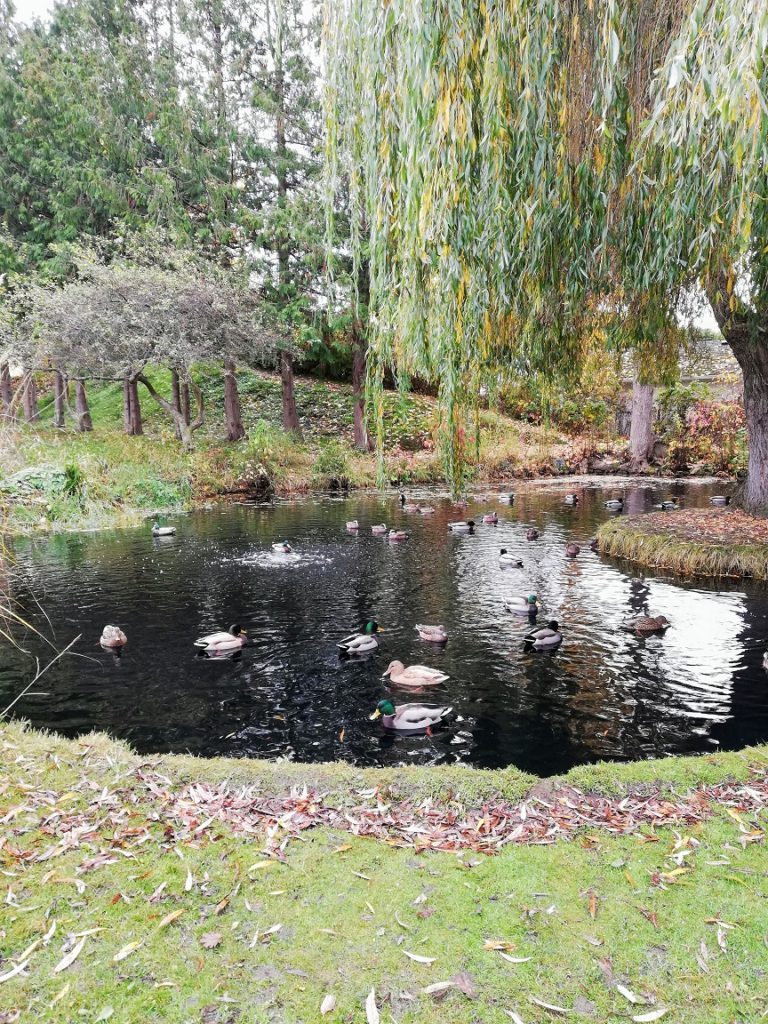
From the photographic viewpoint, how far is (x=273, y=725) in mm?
6008

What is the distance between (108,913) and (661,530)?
36.6ft

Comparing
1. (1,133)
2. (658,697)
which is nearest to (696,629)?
(658,697)

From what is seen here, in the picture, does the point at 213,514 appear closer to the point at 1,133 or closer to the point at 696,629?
the point at 696,629

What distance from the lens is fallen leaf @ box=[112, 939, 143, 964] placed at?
278 centimetres

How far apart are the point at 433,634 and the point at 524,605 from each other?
1.76m

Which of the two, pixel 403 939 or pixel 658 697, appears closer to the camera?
pixel 403 939

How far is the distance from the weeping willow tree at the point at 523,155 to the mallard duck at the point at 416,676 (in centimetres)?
261

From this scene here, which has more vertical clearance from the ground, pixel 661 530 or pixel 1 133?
pixel 1 133

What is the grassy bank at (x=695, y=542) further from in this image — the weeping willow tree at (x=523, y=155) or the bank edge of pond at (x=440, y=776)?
the weeping willow tree at (x=523, y=155)

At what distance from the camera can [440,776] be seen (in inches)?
176

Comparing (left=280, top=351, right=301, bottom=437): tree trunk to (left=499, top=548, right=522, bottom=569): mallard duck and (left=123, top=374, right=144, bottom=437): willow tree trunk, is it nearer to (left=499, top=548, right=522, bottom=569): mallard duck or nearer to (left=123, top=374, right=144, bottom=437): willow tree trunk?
(left=123, top=374, right=144, bottom=437): willow tree trunk

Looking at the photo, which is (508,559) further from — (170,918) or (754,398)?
(170,918)

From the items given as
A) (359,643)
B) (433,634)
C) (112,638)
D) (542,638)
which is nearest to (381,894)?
(359,643)

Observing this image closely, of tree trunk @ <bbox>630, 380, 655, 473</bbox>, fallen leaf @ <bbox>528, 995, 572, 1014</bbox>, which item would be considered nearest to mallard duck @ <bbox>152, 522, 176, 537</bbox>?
fallen leaf @ <bbox>528, 995, 572, 1014</bbox>
